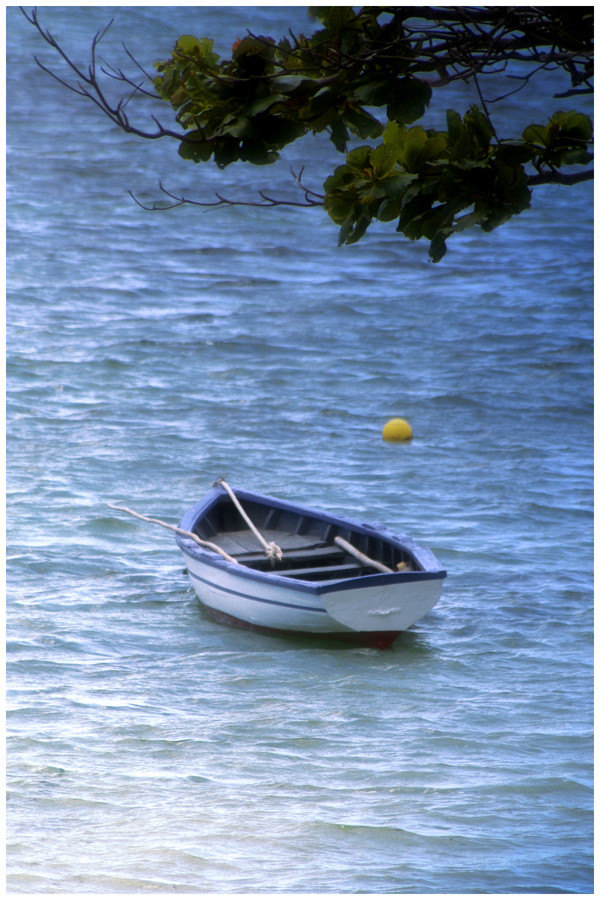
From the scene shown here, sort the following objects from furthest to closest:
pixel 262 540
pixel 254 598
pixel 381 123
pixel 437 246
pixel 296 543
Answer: pixel 296 543
pixel 262 540
pixel 254 598
pixel 381 123
pixel 437 246

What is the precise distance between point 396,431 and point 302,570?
7687 mm

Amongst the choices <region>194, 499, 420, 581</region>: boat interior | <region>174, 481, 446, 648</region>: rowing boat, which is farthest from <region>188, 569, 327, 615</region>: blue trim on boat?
<region>194, 499, 420, 581</region>: boat interior

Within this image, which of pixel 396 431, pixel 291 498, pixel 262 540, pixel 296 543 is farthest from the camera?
pixel 396 431

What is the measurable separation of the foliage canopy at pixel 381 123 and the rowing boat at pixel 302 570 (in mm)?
5504

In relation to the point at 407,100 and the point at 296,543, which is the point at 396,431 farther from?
the point at 407,100

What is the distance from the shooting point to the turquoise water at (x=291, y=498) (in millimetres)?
6727

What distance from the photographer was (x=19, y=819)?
671cm

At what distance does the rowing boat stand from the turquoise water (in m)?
0.31

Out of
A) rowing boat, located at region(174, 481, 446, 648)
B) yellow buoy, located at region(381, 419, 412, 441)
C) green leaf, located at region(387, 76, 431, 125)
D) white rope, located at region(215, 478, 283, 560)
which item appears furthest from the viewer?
yellow buoy, located at region(381, 419, 412, 441)

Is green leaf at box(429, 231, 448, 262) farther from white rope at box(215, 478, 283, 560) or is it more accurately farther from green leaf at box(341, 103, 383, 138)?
white rope at box(215, 478, 283, 560)

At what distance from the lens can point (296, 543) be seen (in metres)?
11.2

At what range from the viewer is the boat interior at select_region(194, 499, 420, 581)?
10.5 metres

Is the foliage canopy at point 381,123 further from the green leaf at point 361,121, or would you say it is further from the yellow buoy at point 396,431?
the yellow buoy at point 396,431

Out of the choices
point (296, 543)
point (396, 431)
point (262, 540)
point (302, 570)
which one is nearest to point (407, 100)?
point (302, 570)
